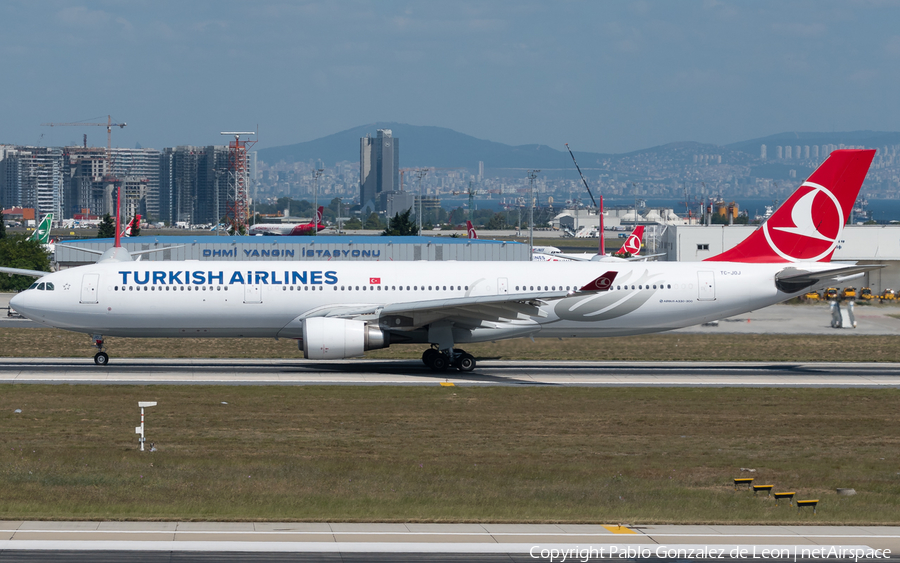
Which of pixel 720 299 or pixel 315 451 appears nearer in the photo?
pixel 315 451

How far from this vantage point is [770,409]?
3212 cm

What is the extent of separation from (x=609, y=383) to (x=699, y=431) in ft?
27.4

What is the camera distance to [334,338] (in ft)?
120

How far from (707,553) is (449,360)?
23992 mm

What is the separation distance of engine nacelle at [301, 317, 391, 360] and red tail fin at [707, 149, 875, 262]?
16428 mm

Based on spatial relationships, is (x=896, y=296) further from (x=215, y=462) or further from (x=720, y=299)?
(x=215, y=462)

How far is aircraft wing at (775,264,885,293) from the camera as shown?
38344 millimetres

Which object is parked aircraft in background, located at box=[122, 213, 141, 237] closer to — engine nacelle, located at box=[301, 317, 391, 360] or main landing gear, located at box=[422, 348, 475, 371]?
main landing gear, located at box=[422, 348, 475, 371]

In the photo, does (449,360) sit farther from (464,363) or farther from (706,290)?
(706,290)

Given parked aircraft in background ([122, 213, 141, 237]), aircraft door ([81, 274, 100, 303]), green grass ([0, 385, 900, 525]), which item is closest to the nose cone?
aircraft door ([81, 274, 100, 303])

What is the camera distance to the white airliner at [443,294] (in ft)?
125

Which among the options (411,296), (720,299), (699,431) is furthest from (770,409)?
(411,296)

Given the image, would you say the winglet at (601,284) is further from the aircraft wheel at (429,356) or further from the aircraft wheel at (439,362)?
the aircraft wheel at (429,356)

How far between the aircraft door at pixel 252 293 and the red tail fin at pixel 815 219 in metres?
20.1
